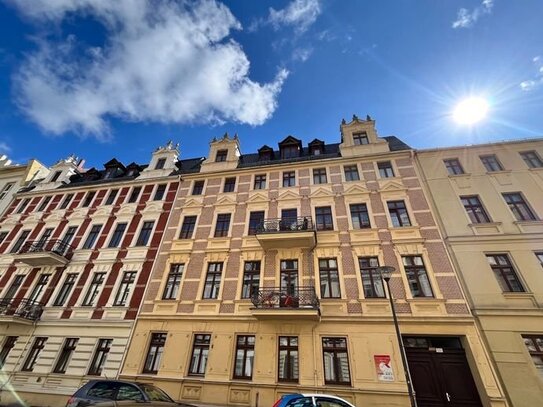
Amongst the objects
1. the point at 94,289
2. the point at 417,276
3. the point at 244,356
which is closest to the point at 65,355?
the point at 94,289

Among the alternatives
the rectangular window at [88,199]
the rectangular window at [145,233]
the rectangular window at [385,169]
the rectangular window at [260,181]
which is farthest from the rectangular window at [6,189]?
the rectangular window at [385,169]

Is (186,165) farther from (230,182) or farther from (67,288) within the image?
(67,288)

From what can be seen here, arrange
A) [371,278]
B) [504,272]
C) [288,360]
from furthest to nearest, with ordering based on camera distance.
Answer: [371,278]
[504,272]
[288,360]

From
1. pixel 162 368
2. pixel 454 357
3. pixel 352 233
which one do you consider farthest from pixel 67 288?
pixel 454 357

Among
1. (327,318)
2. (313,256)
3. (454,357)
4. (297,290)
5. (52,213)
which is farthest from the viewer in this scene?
(52,213)

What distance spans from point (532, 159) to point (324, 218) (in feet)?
43.4

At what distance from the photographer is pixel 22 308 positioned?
1598cm

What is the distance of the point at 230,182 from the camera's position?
1973 centimetres

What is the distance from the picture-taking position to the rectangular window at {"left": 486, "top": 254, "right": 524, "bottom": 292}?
12.0m

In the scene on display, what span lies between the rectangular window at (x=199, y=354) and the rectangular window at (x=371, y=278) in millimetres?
8332

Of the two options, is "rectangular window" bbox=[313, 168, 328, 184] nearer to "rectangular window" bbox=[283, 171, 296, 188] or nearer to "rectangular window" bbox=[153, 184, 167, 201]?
"rectangular window" bbox=[283, 171, 296, 188]

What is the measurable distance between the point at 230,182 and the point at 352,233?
9706 millimetres

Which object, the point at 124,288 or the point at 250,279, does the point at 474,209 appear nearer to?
the point at 250,279

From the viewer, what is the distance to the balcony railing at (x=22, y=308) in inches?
614
